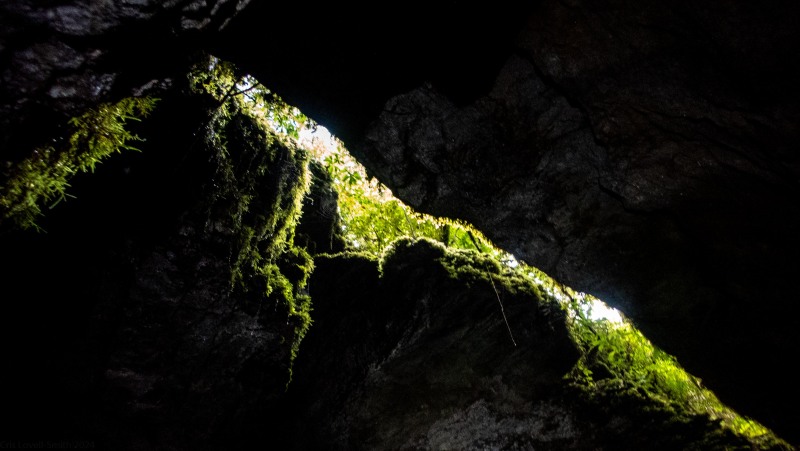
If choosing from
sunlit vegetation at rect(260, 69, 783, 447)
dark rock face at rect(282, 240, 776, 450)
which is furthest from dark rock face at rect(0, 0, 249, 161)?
dark rock face at rect(282, 240, 776, 450)

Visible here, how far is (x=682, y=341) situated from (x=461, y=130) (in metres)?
3.47

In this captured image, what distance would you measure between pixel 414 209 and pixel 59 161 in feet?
8.62

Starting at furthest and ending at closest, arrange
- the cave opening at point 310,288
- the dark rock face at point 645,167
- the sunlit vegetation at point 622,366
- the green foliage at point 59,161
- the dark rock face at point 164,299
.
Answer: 1. the sunlit vegetation at point 622,366
2. the cave opening at point 310,288
3. the dark rock face at point 164,299
4. the dark rock face at point 645,167
5. the green foliage at point 59,161

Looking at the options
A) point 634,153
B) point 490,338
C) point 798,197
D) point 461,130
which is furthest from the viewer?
point 490,338

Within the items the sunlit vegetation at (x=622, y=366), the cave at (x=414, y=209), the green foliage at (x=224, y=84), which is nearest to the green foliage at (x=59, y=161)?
the cave at (x=414, y=209)

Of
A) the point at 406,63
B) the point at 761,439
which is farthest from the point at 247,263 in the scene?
the point at 761,439

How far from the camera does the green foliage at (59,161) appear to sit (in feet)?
5.48

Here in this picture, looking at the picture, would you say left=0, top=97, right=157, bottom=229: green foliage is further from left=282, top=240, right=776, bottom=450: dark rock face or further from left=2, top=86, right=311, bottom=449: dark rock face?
left=282, top=240, right=776, bottom=450: dark rock face

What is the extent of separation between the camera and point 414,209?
11.6ft

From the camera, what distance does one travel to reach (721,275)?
3.24 m

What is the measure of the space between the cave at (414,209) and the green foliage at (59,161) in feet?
0.04

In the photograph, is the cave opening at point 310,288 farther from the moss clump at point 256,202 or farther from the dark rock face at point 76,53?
the dark rock face at point 76,53

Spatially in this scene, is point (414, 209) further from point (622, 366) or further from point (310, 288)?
point (622, 366)

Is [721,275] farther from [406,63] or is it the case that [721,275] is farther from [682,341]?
[406,63]
